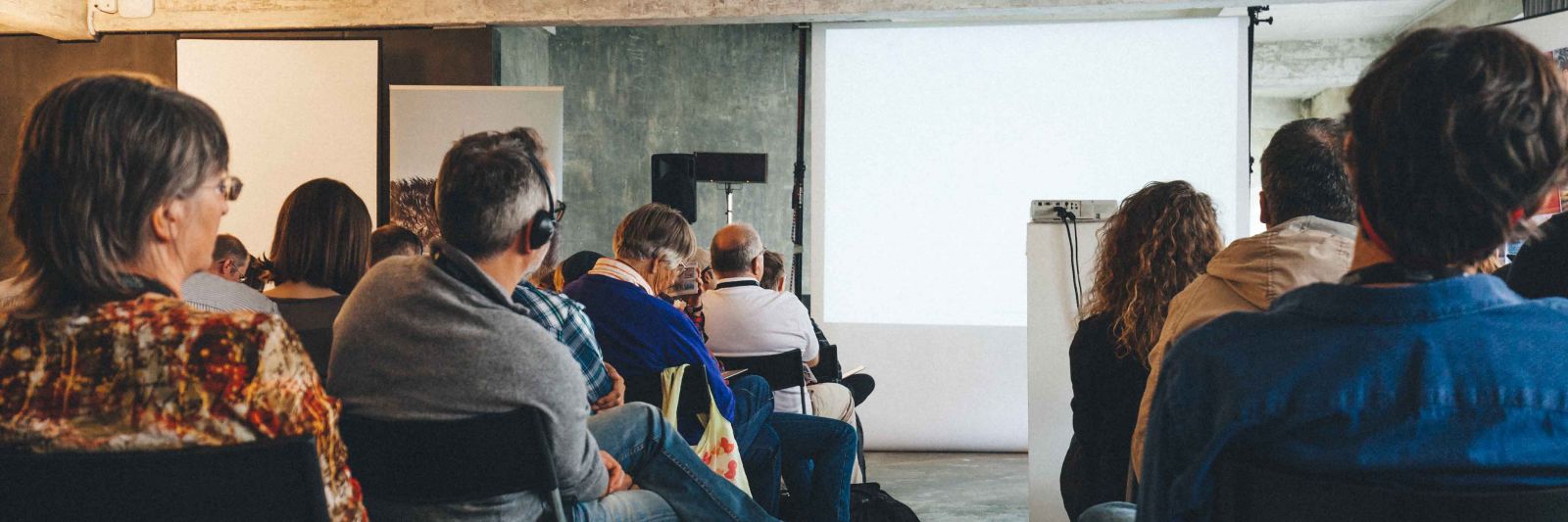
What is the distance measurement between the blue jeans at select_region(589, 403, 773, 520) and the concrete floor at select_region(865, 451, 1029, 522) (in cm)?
223

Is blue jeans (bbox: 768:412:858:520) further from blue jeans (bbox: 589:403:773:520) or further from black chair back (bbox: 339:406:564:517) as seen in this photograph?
black chair back (bbox: 339:406:564:517)

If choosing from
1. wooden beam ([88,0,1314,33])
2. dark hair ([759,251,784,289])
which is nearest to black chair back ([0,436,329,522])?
dark hair ([759,251,784,289])

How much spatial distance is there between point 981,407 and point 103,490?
16.3 feet

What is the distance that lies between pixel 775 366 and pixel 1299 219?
177 centimetres

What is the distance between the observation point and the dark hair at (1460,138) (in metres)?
0.94

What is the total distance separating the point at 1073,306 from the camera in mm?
3656

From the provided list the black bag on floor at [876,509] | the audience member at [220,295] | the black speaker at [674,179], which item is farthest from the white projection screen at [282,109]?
the black bag on floor at [876,509]

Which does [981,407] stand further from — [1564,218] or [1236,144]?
[1564,218]

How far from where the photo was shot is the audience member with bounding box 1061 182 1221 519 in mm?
2658

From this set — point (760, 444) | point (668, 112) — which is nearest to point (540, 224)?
point (760, 444)

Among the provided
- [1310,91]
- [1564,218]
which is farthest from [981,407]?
[1310,91]

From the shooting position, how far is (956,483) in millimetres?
4891

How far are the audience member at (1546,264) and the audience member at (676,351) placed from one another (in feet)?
5.66

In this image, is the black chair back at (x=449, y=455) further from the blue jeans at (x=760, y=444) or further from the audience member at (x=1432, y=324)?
the blue jeans at (x=760, y=444)
